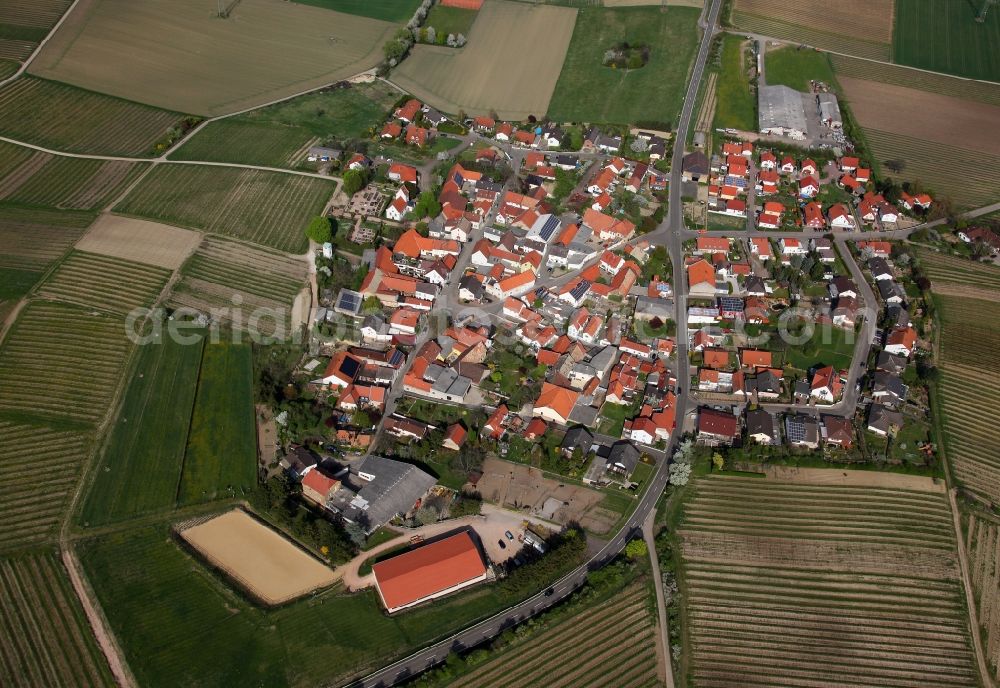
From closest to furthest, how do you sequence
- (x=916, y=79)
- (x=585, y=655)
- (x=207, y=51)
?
1. (x=585, y=655)
2. (x=916, y=79)
3. (x=207, y=51)

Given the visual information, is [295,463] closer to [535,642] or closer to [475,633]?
[475,633]

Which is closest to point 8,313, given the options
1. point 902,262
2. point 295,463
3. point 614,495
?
point 295,463

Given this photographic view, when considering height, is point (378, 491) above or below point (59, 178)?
below

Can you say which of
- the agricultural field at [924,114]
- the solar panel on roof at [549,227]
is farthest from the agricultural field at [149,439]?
the agricultural field at [924,114]

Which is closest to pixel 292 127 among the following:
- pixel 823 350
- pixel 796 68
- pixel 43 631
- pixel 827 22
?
pixel 43 631

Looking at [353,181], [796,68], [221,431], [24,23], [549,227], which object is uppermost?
[796,68]

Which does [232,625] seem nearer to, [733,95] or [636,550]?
[636,550]
